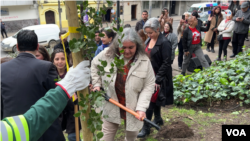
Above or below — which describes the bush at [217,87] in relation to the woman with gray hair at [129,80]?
below

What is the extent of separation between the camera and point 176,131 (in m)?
3.26

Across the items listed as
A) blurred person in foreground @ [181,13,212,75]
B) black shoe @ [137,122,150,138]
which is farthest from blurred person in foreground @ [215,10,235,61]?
black shoe @ [137,122,150,138]

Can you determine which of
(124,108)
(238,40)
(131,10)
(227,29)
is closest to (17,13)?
(131,10)

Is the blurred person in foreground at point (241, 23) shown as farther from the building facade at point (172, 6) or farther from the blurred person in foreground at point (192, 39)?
the building facade at point (172, 6)

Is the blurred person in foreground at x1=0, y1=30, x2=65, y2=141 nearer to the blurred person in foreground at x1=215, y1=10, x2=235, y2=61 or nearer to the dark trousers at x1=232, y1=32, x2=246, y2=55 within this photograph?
the blurred person in foreground at x1=215, y1=10, x2=235, y2=61

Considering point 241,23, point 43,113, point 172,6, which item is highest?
point 172,6

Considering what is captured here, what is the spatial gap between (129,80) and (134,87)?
0.10m

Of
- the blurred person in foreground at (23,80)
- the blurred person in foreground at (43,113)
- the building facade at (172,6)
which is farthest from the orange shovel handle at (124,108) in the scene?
the building facade at (172,6)

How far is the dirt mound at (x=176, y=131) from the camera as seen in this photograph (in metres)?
3.20

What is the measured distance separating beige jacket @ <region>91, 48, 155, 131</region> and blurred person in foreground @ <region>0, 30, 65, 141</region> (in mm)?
579

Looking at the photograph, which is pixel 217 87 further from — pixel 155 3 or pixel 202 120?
pixel 155 3

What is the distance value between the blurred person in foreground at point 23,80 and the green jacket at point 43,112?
651mm

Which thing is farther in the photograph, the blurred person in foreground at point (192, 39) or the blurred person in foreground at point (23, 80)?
the blurred person in foreground at point (192, 39)

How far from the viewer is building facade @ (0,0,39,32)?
20172 mm
